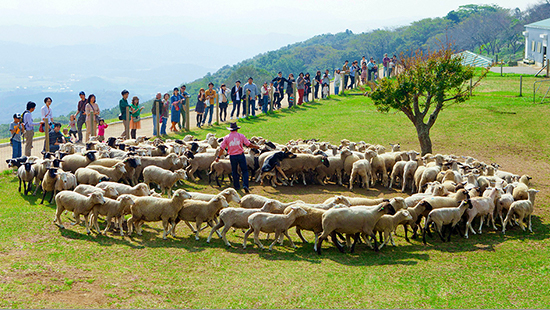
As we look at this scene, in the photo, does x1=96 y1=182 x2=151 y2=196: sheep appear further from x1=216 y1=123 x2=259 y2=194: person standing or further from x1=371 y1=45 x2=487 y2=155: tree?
x1=371 y1=45 x2=487 y2=155: tree

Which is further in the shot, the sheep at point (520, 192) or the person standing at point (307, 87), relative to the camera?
the person standing at point (307, 87)

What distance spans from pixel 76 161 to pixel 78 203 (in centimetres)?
448

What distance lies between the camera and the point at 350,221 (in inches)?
456

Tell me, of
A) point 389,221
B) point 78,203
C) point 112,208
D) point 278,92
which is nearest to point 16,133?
point 78,203

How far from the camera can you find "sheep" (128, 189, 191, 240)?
12.3 m

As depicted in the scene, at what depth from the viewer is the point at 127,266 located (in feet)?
33.6

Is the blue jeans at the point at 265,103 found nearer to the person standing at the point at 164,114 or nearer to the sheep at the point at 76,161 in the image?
the person standing at the point at 164,114

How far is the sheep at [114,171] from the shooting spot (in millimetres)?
15453

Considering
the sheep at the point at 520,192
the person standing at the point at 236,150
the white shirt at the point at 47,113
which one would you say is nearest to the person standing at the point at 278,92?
the white shirt at the point at 47,113

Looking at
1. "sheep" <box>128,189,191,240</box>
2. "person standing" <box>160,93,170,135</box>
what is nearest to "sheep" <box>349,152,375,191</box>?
"sheep" <box>128,189,191,240</box>

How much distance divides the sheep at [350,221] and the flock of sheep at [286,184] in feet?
0.07

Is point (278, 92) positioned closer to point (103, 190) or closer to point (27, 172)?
point (27, 172)

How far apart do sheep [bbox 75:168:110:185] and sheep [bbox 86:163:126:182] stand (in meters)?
0.60

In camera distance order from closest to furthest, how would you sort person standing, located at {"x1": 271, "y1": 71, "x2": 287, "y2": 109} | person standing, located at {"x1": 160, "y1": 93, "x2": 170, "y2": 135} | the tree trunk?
the tree trunk → person standing, located at {"x1": 160, "y1": 93, "x2": 170, "y2": 135} → person standing, located at {"x1": 271, "y1": 71, "x2": 287, "y2": 109}
